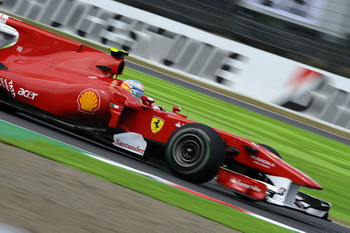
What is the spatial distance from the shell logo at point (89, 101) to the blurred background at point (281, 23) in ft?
30.8

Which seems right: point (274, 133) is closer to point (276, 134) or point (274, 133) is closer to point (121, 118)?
point (276, 134)

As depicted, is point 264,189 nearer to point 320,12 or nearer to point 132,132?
point 132,132

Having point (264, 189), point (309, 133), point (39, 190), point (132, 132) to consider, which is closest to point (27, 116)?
point (132, 132)

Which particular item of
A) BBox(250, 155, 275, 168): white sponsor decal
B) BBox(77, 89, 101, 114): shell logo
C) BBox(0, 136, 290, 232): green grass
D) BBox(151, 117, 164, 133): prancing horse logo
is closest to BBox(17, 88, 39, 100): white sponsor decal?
BBox(77, 89, 101, 114): shell logo

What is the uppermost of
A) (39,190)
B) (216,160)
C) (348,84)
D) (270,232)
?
(348,84)

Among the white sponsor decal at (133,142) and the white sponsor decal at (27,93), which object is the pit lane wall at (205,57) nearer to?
the white sponsor decal at (133,142)

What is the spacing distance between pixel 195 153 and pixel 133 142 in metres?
0.85

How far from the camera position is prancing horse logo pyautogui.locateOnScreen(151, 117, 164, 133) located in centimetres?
685

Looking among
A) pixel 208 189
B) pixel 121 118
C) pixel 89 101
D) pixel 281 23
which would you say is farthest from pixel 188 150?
pixel 281 23

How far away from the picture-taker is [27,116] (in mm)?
8039

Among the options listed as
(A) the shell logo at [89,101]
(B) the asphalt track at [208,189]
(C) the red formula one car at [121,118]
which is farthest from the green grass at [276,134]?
(A) the shell logo at [89,101]

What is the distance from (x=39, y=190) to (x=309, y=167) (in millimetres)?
6698

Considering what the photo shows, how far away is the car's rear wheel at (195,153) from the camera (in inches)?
248

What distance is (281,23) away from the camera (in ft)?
53.3
